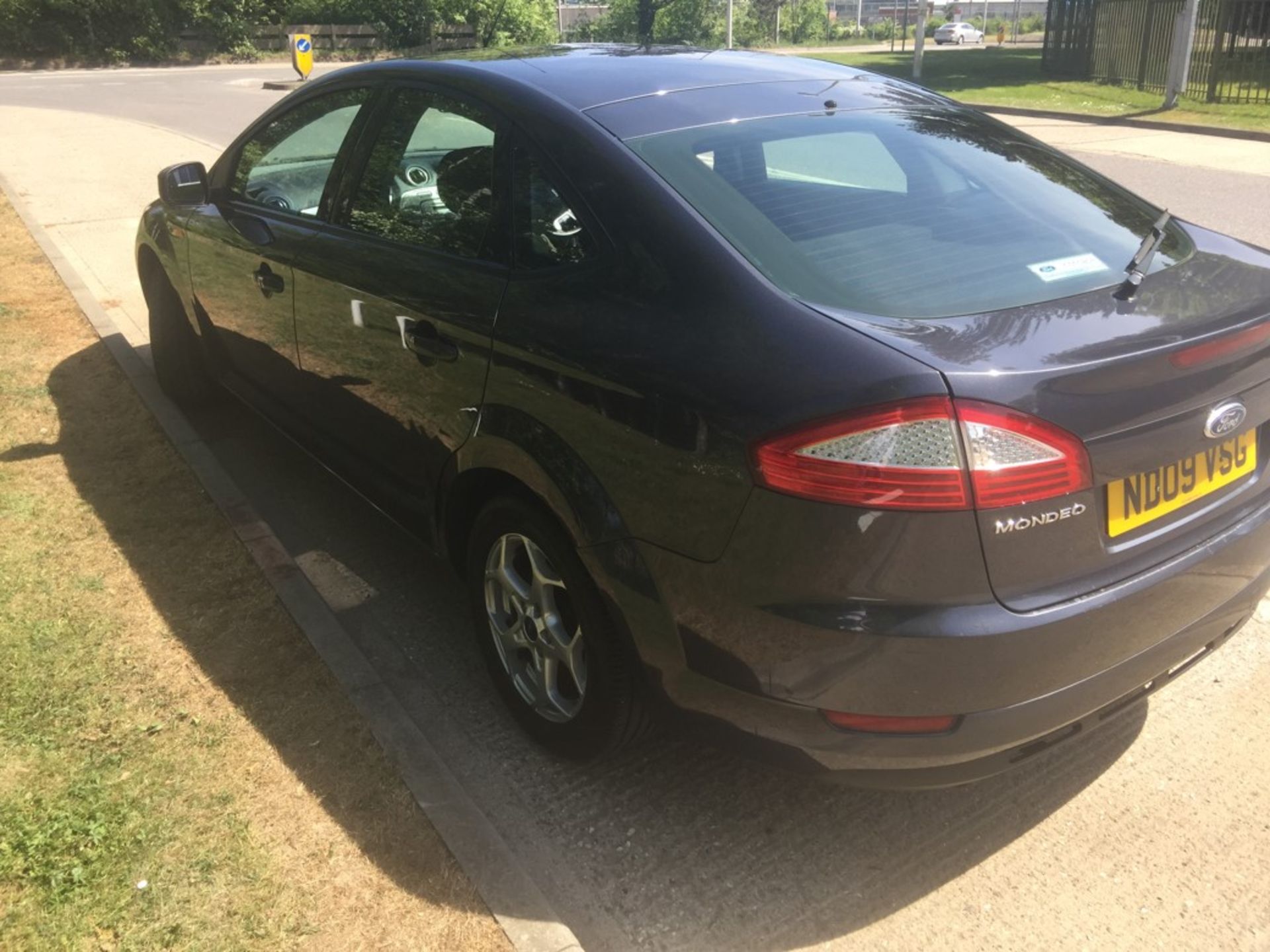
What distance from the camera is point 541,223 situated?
2775mm

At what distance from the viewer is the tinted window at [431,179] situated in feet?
9.85

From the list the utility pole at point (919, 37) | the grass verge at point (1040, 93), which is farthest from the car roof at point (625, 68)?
the utility pole at point (919, 37)

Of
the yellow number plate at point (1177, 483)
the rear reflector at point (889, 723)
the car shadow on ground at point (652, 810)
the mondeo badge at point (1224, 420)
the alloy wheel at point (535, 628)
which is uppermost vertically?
the mondeo badge at point (1224, 420)

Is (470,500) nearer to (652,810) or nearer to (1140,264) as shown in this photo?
(652,810)

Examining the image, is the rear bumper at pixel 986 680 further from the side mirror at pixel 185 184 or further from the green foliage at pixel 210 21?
the green foliage at pixel 210 21

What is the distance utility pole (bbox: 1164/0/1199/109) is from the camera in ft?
62.5

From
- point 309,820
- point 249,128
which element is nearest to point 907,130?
point 309,820

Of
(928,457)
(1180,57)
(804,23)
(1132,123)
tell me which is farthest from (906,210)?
(804,23)

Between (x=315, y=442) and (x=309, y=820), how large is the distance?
5.07ft

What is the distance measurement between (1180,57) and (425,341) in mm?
20380

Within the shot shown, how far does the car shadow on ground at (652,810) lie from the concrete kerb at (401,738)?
0.07 m

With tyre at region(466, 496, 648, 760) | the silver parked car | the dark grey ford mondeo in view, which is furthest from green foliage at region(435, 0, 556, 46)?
tyre at region(466, 496, 648, 760)

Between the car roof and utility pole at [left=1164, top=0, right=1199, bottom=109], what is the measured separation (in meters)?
18.7

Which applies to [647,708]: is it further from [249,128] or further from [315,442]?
[249,128]
